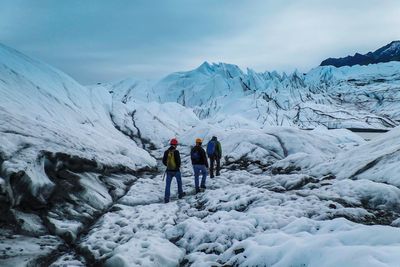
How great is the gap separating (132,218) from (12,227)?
3984 mm

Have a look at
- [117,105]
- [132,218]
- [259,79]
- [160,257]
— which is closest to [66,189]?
[132,218]

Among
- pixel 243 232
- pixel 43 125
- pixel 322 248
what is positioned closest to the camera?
pixel 322 248

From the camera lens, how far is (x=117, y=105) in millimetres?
62750

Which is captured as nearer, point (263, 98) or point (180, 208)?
point (180, 208)

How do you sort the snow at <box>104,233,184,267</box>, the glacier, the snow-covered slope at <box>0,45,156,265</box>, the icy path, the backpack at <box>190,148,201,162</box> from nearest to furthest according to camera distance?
the icy path
the glacier
the snow at <box>104,233,184,267</box>
the snow-covered slope at <box>0,45,156,265</box>
the backpack at <box>190,148,201,162</box>

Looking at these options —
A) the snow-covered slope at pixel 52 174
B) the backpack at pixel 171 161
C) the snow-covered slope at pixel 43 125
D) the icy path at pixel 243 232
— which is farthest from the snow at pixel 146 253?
the backpack at pixel 171 161

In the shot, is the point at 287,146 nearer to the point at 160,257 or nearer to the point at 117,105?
the point at 160,257

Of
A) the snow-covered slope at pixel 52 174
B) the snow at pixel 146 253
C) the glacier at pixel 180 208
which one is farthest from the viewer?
the snow-covered slope at pixel 52 174

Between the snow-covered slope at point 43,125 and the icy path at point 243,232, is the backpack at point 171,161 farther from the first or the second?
the snow-covered slope at point 43,125

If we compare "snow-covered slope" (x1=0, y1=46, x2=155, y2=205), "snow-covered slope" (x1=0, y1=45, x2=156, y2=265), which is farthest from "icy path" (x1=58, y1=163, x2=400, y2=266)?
"snow-covered slope" (x1=0, y1=46, x2=155, y2=205)

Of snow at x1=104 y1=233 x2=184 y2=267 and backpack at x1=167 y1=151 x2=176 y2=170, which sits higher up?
backpack at x1=167 y1=151 x2=176 y2=170

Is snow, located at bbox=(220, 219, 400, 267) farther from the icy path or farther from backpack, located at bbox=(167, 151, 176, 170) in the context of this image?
backpack, located at bbox=(167, 151, 176, 170)

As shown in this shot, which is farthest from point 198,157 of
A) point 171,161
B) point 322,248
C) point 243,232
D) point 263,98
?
point 263,98

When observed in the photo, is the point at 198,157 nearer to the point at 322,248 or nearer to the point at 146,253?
the point at 146,253
